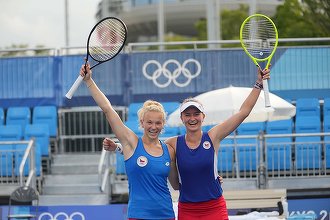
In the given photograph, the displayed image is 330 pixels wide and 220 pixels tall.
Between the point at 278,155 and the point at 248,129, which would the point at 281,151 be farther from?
the point at 248,129

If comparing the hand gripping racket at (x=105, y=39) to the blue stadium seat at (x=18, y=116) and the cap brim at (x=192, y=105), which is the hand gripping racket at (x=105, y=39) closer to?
the cap brim at (x=192, y=105)

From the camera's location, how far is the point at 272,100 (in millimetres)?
13453

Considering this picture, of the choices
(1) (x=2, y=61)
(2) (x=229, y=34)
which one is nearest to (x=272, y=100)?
(1) (x=2, y=61)

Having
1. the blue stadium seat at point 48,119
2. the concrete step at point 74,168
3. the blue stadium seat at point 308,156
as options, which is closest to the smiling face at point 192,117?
the blue stadium seat at point 308,156

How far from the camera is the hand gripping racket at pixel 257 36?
25.1ft

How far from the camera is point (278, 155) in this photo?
45.9ft

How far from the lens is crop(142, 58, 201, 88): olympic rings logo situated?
1638cm

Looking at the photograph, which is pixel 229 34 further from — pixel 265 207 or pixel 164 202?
pixel 164 202

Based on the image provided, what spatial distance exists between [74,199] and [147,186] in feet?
26.7

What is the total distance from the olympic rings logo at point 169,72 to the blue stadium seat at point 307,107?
2.24 metres

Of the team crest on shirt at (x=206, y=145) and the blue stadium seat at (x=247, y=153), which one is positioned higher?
the team crest on shirt at (x=206, y=145)

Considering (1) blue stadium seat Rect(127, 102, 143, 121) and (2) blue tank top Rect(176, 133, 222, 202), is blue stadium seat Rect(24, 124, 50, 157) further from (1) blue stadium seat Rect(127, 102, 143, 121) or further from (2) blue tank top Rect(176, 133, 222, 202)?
(2) blue tank top Rect(176, 133, 222, 202)

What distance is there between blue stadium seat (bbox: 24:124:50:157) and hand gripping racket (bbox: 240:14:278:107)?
687 cm

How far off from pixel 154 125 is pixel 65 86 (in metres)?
10.4
